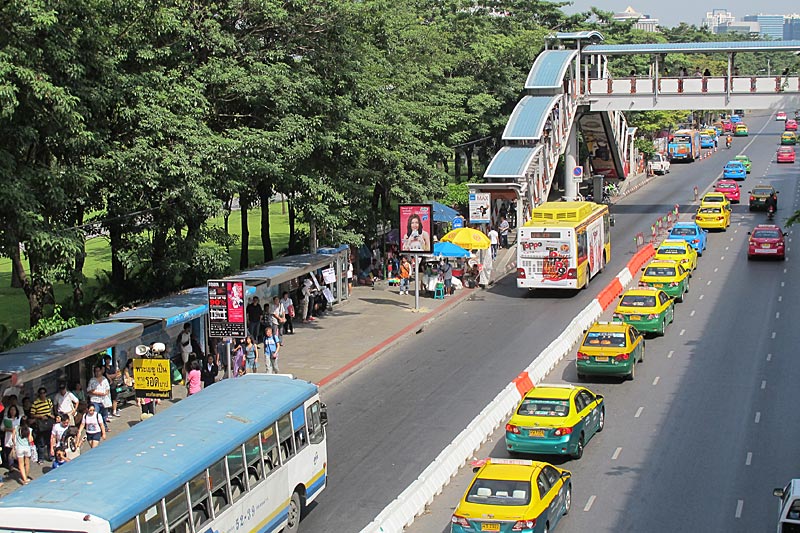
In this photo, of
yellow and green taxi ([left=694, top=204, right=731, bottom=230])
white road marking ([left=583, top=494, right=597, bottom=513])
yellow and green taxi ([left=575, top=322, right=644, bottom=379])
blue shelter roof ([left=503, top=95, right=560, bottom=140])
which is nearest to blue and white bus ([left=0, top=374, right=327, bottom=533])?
white road marking ([left=583, top=494, right=597, bottom=513])

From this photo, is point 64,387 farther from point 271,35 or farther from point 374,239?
point 374,239

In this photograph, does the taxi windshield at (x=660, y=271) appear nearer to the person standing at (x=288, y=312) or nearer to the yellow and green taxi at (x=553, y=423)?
the person standing at (x=288, y=312)

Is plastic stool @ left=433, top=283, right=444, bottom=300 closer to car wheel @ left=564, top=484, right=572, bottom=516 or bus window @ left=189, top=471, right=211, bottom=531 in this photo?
car wheel @ left=564, top=484, right=572, bottom=516

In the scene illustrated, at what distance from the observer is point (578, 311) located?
40250mm

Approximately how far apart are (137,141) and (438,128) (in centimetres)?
2591

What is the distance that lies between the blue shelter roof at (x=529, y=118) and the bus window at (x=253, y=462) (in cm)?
4308

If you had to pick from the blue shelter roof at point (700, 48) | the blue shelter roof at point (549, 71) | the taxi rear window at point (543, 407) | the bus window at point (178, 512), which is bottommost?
the taxi rear window at point (543, 407)

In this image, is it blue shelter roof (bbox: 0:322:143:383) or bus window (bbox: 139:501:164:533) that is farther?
blue shelter roof (bbox: 0:322:143:383)

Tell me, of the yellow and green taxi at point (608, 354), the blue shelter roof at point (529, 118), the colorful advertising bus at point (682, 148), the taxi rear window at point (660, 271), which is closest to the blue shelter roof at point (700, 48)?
the blue shelter roof at point (529, 118)

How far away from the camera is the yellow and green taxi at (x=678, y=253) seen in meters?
45.6

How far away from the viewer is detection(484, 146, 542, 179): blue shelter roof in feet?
184

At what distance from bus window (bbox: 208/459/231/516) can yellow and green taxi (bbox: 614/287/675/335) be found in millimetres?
19505

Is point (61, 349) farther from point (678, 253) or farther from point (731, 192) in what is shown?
point (731, 192)

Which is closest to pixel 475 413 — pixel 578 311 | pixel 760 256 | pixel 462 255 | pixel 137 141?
pixel 137 141
